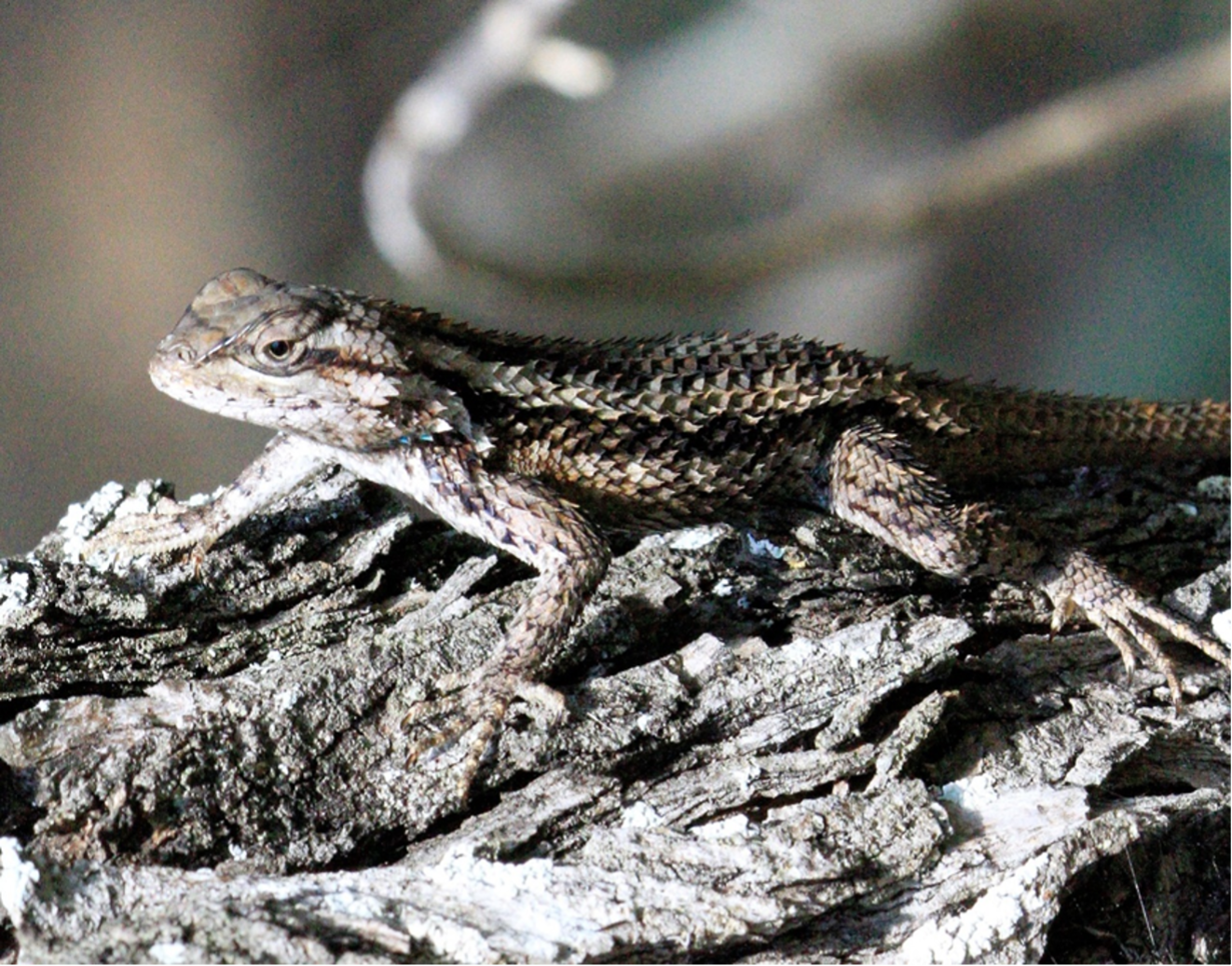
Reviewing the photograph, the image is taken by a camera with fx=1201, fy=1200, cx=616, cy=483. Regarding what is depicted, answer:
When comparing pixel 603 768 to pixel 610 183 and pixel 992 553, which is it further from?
pixel 610 183

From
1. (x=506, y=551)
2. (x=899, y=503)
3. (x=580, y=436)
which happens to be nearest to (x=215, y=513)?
(x=506, y=551)

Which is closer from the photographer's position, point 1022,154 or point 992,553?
point 992,553

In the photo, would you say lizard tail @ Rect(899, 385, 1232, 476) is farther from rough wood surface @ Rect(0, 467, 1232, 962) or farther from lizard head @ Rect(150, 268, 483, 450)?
lizard head @ Rect(150, 268, 483, 450)

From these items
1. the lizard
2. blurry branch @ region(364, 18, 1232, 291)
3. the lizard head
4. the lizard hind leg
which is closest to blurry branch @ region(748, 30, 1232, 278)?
blurry branch @ region(364, 18, 1232, 291)

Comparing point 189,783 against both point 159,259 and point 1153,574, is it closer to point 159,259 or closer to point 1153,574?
point 1153,574

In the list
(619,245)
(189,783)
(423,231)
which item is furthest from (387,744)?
(619,245)
